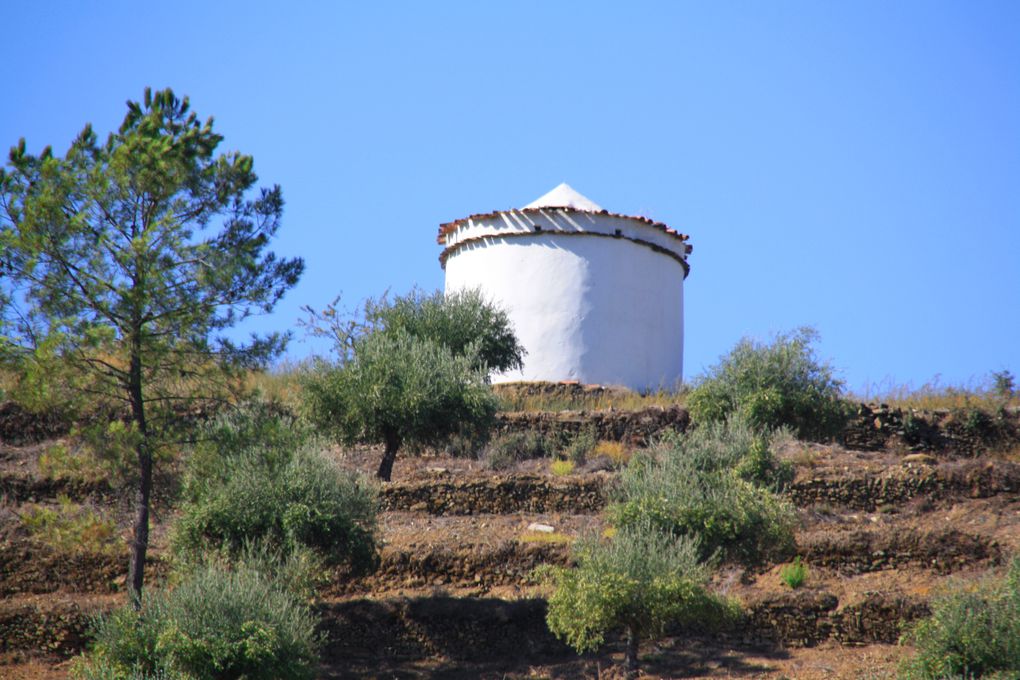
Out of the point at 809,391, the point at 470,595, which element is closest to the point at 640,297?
the point at 809,391

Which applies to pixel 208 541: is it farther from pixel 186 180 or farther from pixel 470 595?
pixel 186 180

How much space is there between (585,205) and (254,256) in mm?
13518

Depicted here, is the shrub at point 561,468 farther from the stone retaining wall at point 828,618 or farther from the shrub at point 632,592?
the shrub at point 632,592

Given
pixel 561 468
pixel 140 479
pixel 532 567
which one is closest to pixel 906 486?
pixel 561 468

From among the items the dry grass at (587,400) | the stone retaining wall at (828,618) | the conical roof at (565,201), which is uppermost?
the conical roof at (565,201)

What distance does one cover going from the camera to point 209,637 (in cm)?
1110

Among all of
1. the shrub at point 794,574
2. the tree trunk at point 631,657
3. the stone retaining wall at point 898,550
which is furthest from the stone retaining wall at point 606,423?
the tree trunk at point 631,657

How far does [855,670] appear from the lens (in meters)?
12.2

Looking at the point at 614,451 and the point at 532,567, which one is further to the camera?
the point at 614,451

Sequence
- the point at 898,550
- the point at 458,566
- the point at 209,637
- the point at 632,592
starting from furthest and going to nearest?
1. the point at 458,566
2. the point at 898,550
3. the point at 632,592
4. the point at 209,637

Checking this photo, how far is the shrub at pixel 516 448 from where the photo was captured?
2027 centimetres

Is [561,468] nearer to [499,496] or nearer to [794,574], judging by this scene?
[499,496]

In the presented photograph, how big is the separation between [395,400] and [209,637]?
730 cm

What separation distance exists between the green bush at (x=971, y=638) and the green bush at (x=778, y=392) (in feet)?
26.7
